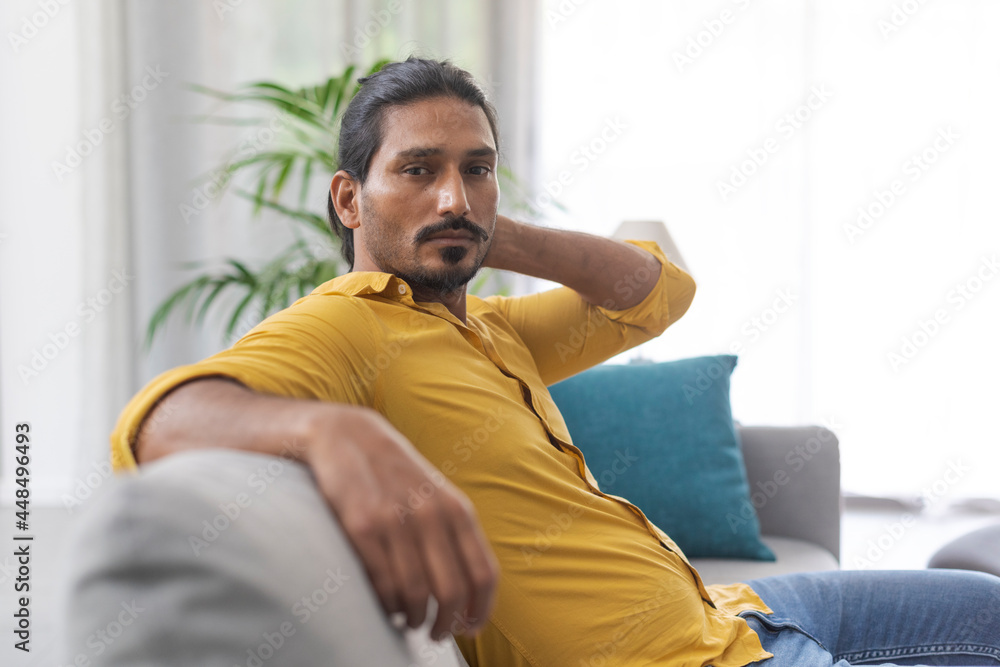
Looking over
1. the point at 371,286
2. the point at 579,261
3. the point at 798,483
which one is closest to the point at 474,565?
the point at 371,286

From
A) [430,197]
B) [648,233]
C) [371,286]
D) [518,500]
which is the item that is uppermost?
[430,197]

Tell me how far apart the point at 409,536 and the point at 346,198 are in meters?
0.79

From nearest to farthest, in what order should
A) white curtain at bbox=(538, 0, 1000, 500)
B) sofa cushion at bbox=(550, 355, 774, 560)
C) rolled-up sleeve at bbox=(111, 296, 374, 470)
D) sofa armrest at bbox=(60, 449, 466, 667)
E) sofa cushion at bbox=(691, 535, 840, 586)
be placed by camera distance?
sofa armrest at bbox=(60, 449, 466, 667) < rolled-up sleeve at bbox=(111, 296, 374, 470) < sofa cushion at bbox=(691, 535, 840, 586) < sofa cushion at bbox=(550, 355, 774, 560) < white curtain at bbox=(538, 0, 1000, 500)

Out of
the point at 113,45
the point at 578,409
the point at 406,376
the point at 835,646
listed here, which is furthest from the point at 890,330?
the point at 113,45

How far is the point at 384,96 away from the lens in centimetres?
115

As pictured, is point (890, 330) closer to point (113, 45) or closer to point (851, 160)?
point (851, 160)

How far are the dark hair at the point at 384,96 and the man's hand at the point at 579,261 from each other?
18 centimetres

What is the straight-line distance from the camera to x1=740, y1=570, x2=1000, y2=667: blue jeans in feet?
3.82

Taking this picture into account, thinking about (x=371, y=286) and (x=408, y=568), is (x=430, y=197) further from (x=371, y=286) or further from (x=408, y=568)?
(x=408, y=568)

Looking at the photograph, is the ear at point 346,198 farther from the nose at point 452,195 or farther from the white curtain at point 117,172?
the white curtain at point 117,172

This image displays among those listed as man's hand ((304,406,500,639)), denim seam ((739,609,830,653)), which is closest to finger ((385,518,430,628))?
man's hand ((304,406,500,639))

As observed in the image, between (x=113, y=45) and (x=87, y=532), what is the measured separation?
317cm

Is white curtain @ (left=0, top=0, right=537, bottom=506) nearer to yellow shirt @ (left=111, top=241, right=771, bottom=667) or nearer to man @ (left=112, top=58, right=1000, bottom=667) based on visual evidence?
man @ (left=112, top=58, right=1000, bottom=667)

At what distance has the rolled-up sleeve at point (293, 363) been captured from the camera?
63 centimetres
